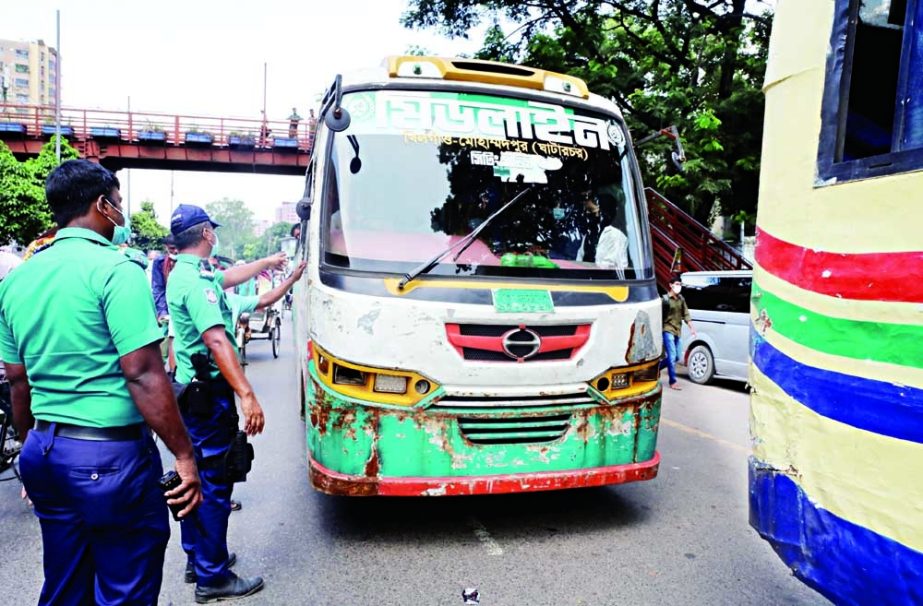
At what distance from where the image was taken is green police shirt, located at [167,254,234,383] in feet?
10.6

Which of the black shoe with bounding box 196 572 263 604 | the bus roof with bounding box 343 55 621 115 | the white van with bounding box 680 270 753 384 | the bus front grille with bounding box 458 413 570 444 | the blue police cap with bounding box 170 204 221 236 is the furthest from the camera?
the white van with bounding box 680 270 753 384

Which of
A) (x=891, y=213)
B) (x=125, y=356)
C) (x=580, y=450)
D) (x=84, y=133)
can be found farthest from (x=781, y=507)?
(x=84, y=133)

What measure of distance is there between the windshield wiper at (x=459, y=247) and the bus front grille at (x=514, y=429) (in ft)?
2.78

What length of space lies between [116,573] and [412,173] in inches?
109

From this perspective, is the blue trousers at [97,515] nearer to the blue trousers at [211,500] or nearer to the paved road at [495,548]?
the blue trousers at [211,500]

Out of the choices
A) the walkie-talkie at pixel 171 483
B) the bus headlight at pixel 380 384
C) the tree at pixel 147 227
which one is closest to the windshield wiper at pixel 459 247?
the bus headlight at pixel 380 384

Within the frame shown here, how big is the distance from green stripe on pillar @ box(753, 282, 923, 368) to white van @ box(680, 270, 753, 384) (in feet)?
27.0

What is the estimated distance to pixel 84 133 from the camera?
1261 inches

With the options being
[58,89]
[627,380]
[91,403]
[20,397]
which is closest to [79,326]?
[91,403]

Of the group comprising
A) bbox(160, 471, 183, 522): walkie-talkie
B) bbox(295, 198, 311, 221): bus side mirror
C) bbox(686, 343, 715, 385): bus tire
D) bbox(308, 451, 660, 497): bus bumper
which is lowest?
bbox(686, 343, 715, 385): bus tire

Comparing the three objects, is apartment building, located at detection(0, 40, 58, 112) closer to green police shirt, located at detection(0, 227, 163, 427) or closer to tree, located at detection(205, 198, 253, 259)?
tree, located at detection(205, 198, 253, 259)

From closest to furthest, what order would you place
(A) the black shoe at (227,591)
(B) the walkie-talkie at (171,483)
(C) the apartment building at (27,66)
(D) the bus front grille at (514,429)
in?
(B) the walkie-talkie at (171,483) < (A) the black shoe at (227,591) < (D) the bus front grille at (514,429) < (C) the apartment building at (27,66)

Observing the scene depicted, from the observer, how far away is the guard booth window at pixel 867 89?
1907 millimetres

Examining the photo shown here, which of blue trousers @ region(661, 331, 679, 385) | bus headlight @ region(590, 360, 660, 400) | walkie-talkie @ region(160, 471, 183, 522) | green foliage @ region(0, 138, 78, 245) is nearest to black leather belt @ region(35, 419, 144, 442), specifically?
walkie-talkie @ region(160, 471, 183, 522)
